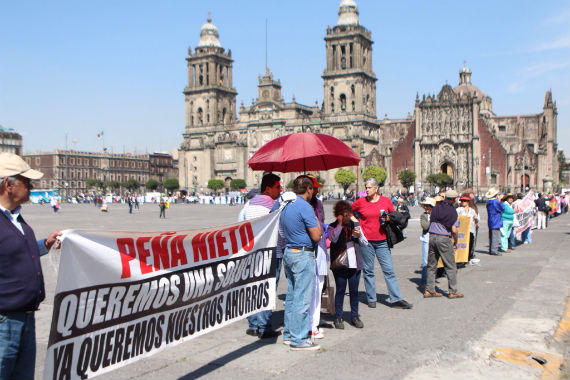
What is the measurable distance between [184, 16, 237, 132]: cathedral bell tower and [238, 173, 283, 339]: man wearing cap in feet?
295

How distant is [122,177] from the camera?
477ft

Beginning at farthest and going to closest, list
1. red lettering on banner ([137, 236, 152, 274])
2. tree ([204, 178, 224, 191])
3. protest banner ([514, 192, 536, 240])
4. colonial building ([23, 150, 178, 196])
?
colonial building ([23, 150, 178, 196]), tree ([204, 178, 224, 191]), protest banner ([514, 192, 536, 240]), red lettering on banner ([137, 236, 152, 274])

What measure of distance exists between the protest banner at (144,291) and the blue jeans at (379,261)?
2.25 m

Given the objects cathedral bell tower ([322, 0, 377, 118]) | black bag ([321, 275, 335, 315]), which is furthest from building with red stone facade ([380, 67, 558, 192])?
black bag ([321, 275, 335, 315])

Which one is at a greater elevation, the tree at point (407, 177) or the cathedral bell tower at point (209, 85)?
the cathedral bell tower at point (209, 85)

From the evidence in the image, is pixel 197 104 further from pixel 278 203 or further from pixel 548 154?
pixel 278 203

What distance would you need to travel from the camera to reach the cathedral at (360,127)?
230 feet

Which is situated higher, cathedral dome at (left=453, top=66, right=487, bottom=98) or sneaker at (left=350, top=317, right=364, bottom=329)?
cathedral dome at (left=453, top=66, right=487, bottom=98)

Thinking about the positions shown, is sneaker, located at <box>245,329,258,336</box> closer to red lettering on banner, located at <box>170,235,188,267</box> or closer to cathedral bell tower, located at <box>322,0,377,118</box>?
red lettering on banner, located at <box>170,235,188,267</box>

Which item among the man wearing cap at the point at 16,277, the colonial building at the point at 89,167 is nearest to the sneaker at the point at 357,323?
the man wearing cap at the point at 16,277

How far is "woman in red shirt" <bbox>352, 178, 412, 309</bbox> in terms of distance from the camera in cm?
823

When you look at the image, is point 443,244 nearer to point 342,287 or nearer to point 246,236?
point 342,287

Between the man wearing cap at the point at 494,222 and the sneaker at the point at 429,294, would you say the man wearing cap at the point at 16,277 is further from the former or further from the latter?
the man wearing cap at the point at 494,222

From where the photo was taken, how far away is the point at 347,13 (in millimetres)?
83438
